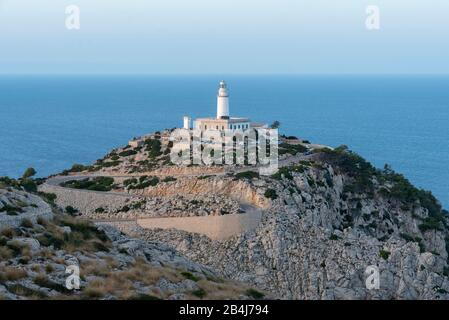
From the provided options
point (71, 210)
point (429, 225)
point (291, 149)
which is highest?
point (291, 149)

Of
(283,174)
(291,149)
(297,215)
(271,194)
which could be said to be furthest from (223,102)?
(297,215)

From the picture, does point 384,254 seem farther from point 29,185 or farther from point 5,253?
point 5,253

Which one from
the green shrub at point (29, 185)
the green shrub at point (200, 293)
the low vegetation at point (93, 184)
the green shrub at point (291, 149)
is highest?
the green shrub at point (291, 149)

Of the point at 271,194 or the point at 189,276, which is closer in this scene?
the point at 189,276

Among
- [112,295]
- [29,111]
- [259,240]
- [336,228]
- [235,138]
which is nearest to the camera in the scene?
[112,295]

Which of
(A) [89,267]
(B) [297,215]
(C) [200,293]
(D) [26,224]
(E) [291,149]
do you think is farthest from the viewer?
(E) [291,149]

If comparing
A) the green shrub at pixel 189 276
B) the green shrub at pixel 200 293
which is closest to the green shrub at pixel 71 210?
the green shrub at pixel 189 276

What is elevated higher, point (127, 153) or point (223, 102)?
point (223, 102)

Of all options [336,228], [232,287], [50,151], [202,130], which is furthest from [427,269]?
[50,151]

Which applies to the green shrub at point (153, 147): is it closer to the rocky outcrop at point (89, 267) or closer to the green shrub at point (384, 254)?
the green shrub at point (384, 254)

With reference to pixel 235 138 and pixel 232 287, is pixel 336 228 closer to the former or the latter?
pixel 235 138

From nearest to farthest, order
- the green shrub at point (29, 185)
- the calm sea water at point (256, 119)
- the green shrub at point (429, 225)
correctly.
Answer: the green shrub at point (29, 185)
the green shrub at point (429, 225)
the calm sea water at point (256, 119)
